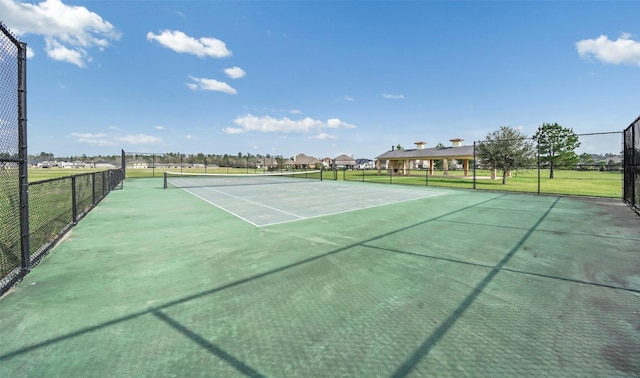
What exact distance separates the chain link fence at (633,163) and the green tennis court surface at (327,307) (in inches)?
172

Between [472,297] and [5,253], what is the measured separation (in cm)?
637

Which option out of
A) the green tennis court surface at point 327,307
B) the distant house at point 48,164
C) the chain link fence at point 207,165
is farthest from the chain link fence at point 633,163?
the distant house at point 48,164

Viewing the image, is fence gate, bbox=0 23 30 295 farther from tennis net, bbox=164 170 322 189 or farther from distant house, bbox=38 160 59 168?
distant house, bbox=38 160 59 168

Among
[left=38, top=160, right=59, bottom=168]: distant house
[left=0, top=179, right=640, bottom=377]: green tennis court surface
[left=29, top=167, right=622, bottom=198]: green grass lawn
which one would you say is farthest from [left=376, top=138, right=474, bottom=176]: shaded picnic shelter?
[left=38, top=160, right=59, bottom=168]: distant house

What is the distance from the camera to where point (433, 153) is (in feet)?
143

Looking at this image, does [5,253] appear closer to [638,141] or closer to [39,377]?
[39,377]

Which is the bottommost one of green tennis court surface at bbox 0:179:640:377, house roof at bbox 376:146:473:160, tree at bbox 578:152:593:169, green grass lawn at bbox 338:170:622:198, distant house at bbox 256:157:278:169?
green tennis court surface at bbox 0:179:640:377

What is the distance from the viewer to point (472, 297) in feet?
10.5

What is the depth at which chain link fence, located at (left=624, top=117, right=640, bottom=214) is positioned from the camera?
8.52 m

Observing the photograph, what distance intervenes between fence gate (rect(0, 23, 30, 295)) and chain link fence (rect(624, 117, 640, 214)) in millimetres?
13323

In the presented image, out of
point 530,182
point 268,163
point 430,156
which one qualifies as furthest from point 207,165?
point 530,182

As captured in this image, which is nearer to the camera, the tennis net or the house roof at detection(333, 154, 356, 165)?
the tennis net

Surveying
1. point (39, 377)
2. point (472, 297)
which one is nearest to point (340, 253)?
point (472, 297)

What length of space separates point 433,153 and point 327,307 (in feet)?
146
